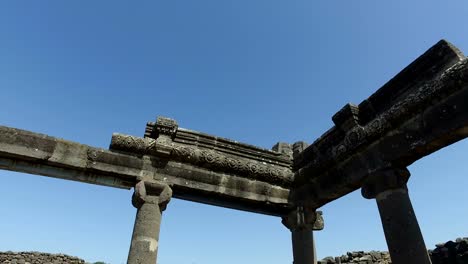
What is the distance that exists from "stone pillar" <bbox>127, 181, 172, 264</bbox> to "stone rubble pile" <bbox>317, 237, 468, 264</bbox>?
745 centimetres

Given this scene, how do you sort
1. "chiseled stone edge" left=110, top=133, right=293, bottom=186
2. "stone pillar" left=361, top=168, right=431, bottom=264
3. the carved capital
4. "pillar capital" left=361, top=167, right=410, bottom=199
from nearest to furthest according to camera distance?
"stone pillar" left=361, top=168, right=431, bottom=264, "pillar capital" left=361, top=167, right=410, bottom=199, "chiseled stone edge" left=110, top=133, right=293, bottom=186, the carved capital

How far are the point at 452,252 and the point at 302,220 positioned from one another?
23.4ft

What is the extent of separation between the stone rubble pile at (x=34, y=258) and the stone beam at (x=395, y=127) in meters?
13.9

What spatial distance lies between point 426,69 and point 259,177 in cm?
353

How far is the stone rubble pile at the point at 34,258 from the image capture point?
48.7 ft

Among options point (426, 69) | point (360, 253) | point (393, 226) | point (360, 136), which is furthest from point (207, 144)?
point (360, 253)

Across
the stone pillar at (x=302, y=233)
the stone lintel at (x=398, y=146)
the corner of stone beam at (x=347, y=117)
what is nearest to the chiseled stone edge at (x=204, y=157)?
the stone lintel at (x=398, y=146)

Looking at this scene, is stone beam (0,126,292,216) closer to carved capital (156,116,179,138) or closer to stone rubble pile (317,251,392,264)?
carved capital (156,116,179,138)

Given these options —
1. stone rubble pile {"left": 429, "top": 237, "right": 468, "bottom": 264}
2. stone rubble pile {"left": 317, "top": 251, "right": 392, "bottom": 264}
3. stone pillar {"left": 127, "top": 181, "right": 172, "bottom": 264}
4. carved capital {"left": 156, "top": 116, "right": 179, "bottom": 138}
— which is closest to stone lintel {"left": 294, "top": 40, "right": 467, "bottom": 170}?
carved capital {"left": 156, "top": 116, "right": 179, "bottom": 138}

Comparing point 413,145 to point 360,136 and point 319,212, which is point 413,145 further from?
point 319,212

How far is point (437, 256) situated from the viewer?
10.6 metres

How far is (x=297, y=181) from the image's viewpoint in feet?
22.1

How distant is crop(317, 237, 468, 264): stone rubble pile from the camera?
996cm

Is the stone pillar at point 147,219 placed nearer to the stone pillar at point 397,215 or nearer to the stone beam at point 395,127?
the stone beam at point 395,127
